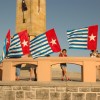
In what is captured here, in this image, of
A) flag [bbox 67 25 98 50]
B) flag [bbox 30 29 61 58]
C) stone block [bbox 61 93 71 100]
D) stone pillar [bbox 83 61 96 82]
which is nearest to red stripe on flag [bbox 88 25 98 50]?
flag [bbox 67 25 98 50]

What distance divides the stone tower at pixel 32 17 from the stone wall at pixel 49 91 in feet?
63.7

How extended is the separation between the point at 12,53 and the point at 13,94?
7.13 ft

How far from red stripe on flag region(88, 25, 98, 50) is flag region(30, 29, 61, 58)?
1374 millimetres

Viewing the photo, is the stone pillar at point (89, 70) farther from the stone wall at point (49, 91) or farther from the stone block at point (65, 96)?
the stone block at point (65, 96)

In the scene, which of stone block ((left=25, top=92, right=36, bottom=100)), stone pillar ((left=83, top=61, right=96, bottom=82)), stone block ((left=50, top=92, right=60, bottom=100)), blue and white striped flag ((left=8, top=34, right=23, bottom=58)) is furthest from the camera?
blue and white striped flag ((left=8, top=34, right=23, bottom=58))

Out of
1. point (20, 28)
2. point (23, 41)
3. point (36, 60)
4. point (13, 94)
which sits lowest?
point (13, 94)

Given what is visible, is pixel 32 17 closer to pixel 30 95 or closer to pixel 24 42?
pixel 24 42

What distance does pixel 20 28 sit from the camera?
3297 centimetres

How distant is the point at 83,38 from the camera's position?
13312 mm

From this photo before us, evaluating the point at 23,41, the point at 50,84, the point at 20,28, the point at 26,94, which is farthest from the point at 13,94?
the point at 20,28

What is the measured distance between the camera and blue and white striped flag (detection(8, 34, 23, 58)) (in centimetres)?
1401

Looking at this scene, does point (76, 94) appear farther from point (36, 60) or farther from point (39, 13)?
point (39, 13)

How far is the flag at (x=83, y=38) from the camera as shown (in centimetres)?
1314

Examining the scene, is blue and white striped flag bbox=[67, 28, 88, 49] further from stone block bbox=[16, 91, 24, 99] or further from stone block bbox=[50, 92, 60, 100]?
stone block bbox=[16, 91, 24, 99]
